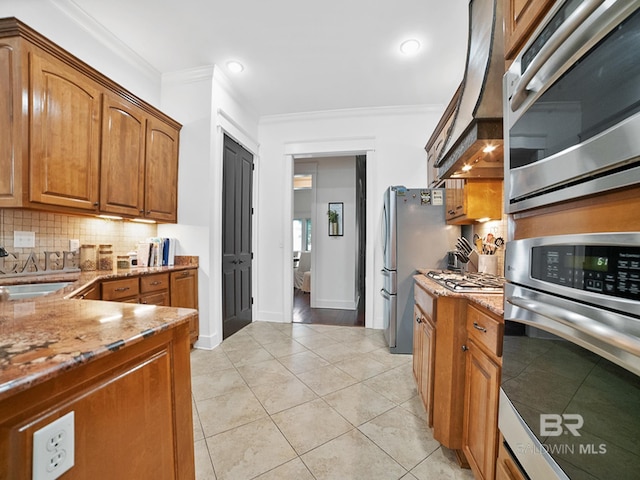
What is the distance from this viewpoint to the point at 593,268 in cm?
54

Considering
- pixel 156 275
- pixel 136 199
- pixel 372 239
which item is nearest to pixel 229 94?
pixel 136 199

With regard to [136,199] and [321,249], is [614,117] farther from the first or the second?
[321,249]

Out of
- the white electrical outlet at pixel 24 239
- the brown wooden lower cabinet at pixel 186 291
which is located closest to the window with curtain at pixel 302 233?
the brown wooden lower cabinet at pixel 186 291

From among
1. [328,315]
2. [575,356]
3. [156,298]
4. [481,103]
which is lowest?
[328,315]

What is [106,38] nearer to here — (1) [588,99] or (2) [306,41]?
(2) [306,41]

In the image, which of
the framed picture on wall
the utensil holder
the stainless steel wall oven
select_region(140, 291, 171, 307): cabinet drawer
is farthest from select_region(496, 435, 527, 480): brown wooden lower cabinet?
the framed picture on wall

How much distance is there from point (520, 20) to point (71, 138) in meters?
2.68

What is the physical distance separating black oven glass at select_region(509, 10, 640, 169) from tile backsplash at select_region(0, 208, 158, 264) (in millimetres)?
2979

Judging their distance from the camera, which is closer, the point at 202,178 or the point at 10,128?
the point at 10,128

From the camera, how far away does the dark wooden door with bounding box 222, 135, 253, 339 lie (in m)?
3.06

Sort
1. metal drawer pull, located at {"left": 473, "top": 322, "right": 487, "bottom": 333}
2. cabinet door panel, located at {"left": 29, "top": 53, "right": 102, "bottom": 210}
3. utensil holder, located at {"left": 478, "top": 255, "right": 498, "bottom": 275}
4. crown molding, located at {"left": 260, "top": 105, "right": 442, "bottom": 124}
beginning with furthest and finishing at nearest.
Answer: crown molding, located at {"left": 260, "top": 105, "right": 442, "bottom": 124}
utensil holder, located at {"left": 478, "top": 255, "right": 498, "bottom": 275}
cabinet door panel, located at {"left": 29, "top": 53, "right": 102, "bottom": 210}
metal drawer pull, located at {"left": 473, "top": 322, "right": 487, "bottom": 333}

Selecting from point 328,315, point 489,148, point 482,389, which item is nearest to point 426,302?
point 482,389

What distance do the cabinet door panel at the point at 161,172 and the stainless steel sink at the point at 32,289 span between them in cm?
100

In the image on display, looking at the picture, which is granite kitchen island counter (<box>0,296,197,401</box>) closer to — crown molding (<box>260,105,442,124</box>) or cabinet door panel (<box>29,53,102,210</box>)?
cabinet door panel (<box>29,53,102,210</box>)
